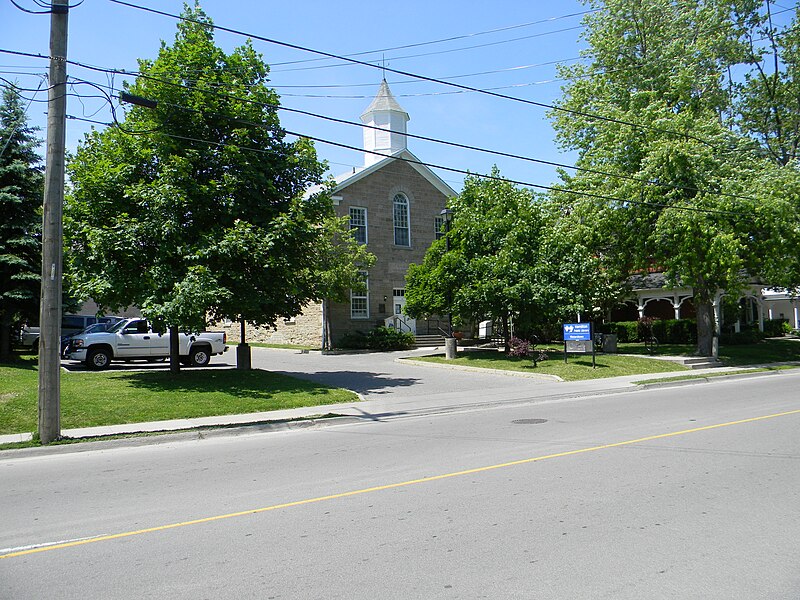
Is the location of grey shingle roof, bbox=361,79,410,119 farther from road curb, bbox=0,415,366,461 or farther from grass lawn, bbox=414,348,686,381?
road curb, bbox=0,415,366,461

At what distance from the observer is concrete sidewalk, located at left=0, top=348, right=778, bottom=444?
1240 centimetres

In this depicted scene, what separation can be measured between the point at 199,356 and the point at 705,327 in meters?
20.9

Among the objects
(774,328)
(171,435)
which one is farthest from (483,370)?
(774,328)

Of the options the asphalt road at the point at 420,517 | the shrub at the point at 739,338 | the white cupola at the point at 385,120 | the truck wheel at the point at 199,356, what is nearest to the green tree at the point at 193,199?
the asphalt road at the point at 420,517

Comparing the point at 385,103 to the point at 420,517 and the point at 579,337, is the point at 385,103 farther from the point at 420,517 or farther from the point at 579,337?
the point at 420,517

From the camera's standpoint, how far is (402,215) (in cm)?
3691

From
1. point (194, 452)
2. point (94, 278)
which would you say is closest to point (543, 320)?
point (94, 278)

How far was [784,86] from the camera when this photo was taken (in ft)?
107

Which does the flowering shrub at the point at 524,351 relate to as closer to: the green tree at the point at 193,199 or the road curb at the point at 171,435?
the green tree at the point at 193,199

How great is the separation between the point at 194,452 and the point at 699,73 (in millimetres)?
31299

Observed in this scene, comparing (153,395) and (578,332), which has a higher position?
(578,332)

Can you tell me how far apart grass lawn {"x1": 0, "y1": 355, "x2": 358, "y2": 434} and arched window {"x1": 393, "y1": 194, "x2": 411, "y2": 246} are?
18490mm

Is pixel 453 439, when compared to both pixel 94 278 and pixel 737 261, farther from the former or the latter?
pixel 737 261

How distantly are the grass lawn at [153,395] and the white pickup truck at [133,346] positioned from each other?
229cm
